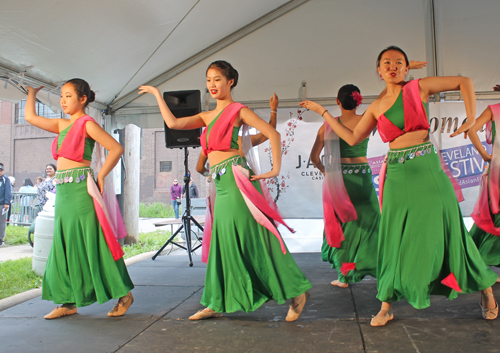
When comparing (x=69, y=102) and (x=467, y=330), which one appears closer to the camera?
(x=467, y=330)

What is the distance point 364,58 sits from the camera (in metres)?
5.28

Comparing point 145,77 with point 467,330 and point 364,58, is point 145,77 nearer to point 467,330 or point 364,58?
point 364,58

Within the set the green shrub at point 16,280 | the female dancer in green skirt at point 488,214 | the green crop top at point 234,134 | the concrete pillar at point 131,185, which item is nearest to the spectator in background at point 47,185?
the concrete pillar at point 131,185

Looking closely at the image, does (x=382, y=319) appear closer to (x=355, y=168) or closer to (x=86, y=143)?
(x=355, y=168)

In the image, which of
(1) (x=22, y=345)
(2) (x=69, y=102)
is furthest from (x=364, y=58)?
(1) (x=22, y=345)

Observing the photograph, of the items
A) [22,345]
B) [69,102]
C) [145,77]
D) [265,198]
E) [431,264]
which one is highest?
[145,77]

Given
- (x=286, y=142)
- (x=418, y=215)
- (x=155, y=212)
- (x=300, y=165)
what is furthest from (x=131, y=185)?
(x=155, y=212)

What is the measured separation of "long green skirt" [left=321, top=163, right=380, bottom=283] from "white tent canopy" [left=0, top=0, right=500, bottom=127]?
2.16 m

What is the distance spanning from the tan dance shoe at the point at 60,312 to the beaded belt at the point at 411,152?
237 cm

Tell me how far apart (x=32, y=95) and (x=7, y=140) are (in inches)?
897

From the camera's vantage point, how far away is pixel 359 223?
3521mm

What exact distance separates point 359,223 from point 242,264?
143cm

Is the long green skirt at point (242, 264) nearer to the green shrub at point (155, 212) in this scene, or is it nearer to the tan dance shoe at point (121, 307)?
the tan dance shoe at point (121, 307)

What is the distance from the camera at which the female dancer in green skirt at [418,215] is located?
2.28m
